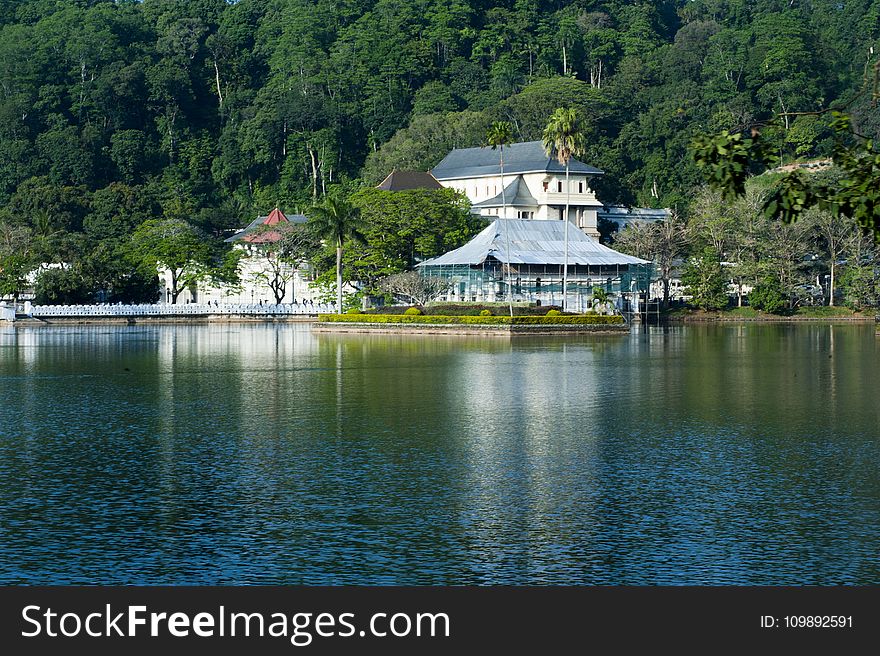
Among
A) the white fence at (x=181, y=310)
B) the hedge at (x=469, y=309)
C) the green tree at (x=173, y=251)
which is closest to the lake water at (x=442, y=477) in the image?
the hedge at (x=469, y=309)

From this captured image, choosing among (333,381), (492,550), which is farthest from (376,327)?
(492,550)

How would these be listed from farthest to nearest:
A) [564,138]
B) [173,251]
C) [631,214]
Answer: [631,214] < [173,251] < [564,138]

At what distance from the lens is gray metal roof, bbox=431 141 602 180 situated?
157 metres

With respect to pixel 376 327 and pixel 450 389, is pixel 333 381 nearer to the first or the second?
Result: pixel 450 389

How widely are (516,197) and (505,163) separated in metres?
8.30

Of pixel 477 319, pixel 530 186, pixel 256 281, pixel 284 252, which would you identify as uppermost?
pixel 530 186

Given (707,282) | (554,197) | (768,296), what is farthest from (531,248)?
(554,197)

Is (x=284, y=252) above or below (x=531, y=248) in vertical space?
above

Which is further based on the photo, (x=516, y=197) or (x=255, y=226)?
(x=516, y=197)

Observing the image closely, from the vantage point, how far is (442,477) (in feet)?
94.6

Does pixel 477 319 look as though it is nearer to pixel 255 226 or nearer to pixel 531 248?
pixel 531 248

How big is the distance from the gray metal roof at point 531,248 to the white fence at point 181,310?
15772 millimetres

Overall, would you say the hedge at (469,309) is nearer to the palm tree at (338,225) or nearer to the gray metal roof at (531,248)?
the gray metal roof at (531,248)

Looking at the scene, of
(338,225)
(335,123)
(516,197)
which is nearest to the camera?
(338,225)
